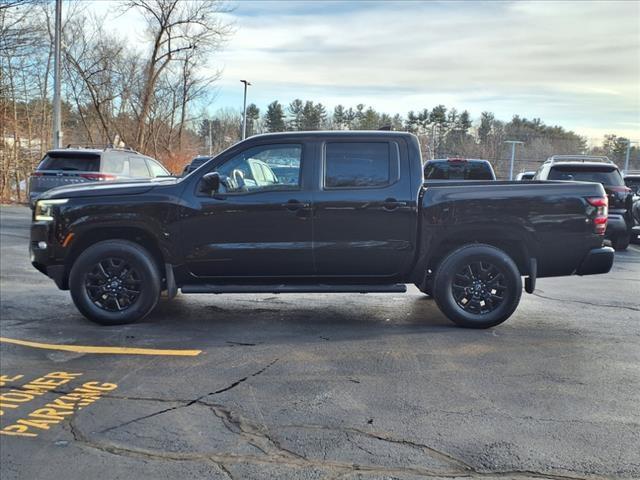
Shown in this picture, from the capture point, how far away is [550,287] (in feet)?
28.5

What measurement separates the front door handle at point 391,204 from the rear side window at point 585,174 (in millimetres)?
6937

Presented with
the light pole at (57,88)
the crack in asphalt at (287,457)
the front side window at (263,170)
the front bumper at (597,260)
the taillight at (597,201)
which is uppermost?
the light pole at (57,88)

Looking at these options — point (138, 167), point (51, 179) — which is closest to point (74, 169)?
point (51, 179)

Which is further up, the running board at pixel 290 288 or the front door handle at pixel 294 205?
the front door handle at pixel 294 205

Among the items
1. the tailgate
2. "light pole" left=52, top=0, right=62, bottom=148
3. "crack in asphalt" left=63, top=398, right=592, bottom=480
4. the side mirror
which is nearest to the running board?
the side mirror

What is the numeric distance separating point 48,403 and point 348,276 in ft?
10.1

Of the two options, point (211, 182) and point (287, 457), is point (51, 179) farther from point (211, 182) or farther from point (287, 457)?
point (287, 457)

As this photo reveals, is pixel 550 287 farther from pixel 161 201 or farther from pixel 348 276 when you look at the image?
pixel 161 201

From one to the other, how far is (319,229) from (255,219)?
65 centimetres

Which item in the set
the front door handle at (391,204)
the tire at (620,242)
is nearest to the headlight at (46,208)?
the front door handle at (391,204)

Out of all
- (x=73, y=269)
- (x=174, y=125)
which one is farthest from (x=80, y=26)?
(x=73, y=269)

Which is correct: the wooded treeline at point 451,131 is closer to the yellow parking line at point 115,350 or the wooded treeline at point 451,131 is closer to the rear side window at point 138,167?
the rear side window at point 138,167

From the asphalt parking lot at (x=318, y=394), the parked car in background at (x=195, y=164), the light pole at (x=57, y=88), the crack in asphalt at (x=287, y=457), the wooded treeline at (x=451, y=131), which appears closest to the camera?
the crack in asphalt at (x=287, y=457)

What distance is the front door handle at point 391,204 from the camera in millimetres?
6027
